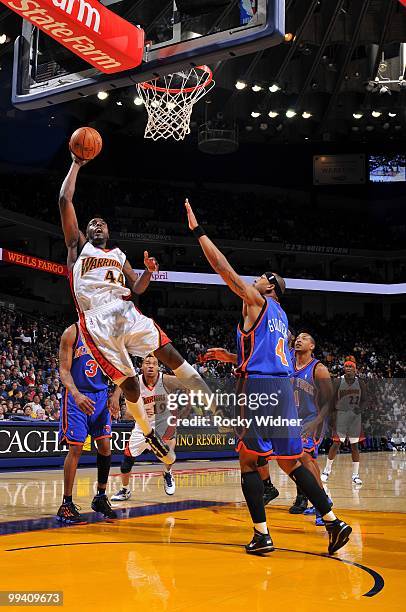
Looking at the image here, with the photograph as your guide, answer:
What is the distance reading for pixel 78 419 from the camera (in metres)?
6.95

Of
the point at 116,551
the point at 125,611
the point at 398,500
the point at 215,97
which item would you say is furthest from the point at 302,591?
the point at 215,97

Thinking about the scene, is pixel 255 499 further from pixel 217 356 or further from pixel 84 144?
pixel 84 144

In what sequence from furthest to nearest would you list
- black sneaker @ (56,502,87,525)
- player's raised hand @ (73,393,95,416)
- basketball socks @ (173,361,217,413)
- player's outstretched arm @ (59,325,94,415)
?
black sneaker @ (56,502,87,525) < player's outstretched arm @ (59,325,94,415) < player's raised hand @ (73,393,95,416) < basketball socks @ (173,361,217,413)

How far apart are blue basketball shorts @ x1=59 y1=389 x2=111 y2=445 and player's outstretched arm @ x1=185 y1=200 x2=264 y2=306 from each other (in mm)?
2454

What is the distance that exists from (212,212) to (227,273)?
26177 mm

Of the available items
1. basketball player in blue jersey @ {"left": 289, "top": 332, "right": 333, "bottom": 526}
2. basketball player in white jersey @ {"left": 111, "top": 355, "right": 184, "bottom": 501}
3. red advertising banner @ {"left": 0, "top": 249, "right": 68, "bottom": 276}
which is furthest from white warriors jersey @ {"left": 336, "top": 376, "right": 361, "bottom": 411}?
red advertising banner @ {"left": 0, "top": 249, "right": 68, "bottom": 276}

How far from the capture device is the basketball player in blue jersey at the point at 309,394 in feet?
23.4

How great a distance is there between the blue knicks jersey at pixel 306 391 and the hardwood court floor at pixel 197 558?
1.11 m

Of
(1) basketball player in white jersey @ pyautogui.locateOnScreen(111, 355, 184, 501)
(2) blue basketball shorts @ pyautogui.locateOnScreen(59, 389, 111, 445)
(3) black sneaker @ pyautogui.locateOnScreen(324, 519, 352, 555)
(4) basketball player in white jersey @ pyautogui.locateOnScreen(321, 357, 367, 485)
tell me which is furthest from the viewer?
(4) basketball player in white jersey @ pyautogui.locateOnScreen(321, 357, 367, 485)

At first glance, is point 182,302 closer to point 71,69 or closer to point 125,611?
point 71,69

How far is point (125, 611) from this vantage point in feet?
11.2

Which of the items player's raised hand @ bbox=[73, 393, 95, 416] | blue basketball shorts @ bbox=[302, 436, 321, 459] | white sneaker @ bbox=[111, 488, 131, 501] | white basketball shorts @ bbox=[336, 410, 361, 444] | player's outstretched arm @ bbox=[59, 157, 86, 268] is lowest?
white sneaker @ bbox=[111, 488, 131, 501]

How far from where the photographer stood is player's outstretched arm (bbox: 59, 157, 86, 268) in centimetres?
551

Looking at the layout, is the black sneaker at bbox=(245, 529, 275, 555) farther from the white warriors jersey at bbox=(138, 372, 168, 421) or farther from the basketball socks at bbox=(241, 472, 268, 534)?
the white warriors jersey at bbox=(138, 372, 168, 421)
